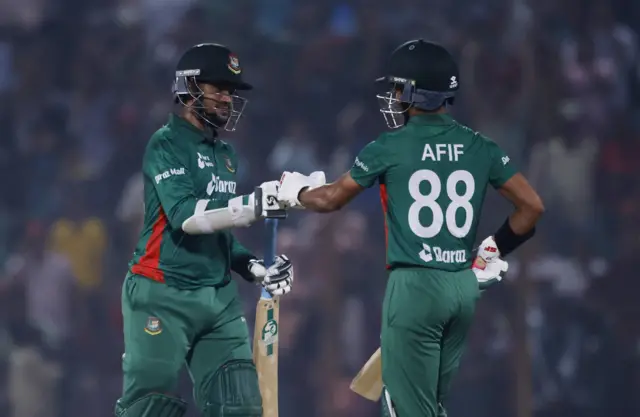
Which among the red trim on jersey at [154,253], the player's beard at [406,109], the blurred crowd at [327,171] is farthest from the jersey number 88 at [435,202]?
the blurred crowd at [327,171]

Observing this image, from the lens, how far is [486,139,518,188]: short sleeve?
167 inches

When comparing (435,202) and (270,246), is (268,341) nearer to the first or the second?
(270,246)

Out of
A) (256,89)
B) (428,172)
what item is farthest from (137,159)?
(428,172)

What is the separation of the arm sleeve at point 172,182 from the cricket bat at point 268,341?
16.1 inches

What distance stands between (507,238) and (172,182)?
1234mm

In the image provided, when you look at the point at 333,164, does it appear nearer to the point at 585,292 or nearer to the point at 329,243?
the point at 329,243

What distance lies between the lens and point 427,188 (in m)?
4.12

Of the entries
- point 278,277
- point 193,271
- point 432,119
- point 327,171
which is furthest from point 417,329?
point 327,171

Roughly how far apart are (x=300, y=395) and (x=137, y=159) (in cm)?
166

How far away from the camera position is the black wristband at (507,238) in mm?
4406

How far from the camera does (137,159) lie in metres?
7.03

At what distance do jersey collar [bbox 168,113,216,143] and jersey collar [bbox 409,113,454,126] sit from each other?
79cm

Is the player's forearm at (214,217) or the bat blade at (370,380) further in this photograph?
the bat blade at (370,380)

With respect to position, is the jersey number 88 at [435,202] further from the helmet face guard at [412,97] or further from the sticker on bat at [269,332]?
the sticker on bat at [269,332]
